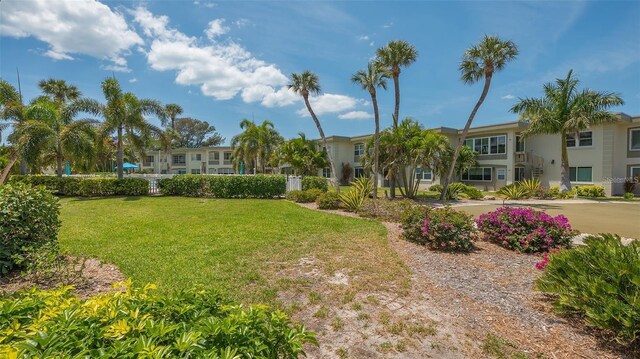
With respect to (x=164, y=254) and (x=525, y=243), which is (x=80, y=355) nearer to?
(x=164, y=254)

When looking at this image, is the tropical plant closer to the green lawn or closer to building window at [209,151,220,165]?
the green lawn

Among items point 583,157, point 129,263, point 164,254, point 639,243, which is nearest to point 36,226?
point 129,263

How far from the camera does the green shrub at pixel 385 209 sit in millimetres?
10992

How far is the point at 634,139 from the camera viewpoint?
2331 cm

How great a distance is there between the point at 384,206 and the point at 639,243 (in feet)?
24.9

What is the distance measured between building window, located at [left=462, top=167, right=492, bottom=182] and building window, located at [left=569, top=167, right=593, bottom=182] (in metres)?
5.96

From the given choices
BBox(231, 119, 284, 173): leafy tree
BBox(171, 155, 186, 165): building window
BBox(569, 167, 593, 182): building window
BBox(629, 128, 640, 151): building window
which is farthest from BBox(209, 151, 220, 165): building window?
BBox(629, 128, 640, 151): building window

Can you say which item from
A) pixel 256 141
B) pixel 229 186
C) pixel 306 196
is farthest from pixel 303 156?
pixel 306 196

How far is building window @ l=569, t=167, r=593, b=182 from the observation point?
24.3 meters

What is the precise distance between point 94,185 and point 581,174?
34036 millimetres

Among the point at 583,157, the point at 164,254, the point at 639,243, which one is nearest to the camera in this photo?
the point at 639,243

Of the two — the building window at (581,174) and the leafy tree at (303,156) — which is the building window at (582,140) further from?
the leafy tree at (303,156)

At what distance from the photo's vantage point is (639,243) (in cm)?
424

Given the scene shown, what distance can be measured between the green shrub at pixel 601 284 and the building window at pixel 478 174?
27.4m
